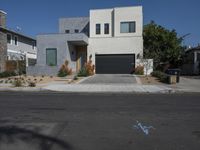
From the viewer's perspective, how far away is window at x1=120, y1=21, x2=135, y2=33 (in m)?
35.5

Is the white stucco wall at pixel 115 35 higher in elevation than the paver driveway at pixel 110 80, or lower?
higher

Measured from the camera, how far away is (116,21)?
35.4 m

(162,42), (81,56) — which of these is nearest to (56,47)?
(81,56)

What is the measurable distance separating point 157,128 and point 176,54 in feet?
114

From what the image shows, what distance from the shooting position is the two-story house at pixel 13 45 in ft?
111

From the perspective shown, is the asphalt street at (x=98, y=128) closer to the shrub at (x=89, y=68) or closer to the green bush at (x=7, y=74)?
the green bush at (x=7, y=74)

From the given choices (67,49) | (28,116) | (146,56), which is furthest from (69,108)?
(146,56)

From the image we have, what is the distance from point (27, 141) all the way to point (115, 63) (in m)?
29.3

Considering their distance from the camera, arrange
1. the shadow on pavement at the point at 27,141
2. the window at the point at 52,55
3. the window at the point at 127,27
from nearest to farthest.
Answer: the shadow on pavement at the point at 27,141, the window at the point at 52,55, the window at the point at 127,27

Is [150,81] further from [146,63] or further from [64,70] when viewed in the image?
[64,70]

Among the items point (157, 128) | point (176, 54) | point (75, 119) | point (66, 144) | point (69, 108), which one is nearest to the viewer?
point (66, 144)

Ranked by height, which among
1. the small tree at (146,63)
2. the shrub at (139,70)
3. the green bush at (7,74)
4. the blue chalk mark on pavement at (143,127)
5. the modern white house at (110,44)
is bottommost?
the blue chalk mark on pavement at (143,127)

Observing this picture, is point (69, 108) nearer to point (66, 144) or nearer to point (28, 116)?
point (28, 116)

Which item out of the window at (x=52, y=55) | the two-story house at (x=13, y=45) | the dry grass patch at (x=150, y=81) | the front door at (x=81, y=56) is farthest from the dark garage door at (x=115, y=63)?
the two-story house at (x=13, y=45)
